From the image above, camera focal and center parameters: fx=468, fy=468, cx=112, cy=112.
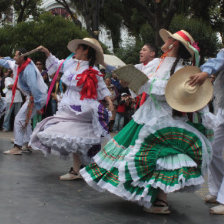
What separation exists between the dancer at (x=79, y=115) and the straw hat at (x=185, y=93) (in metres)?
1.85

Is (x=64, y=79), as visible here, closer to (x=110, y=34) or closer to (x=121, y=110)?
(x=121, y=110)

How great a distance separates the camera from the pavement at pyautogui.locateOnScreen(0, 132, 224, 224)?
4438mm

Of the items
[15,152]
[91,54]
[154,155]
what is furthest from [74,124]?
[15,152]

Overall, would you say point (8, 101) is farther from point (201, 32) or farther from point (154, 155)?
point (201, 32)

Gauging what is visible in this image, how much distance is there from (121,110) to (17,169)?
777 centimetres

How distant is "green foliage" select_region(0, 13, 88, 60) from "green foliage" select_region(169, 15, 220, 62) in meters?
6.11

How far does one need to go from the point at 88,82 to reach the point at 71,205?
1989 mm

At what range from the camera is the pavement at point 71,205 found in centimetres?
444

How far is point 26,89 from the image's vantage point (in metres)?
8.46

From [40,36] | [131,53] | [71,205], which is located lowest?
[71,205]

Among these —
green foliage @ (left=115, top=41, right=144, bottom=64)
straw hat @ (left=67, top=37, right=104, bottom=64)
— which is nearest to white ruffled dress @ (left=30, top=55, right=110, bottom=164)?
straw hat @ (left=67, top=37, right=104, bottom=64)

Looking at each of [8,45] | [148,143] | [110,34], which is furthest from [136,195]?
[110,34]

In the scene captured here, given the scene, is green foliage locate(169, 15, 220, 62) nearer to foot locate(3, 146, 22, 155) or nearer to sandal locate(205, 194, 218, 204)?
foot locate(3, 146, 22, 155)

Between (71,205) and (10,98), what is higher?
(10,98)
